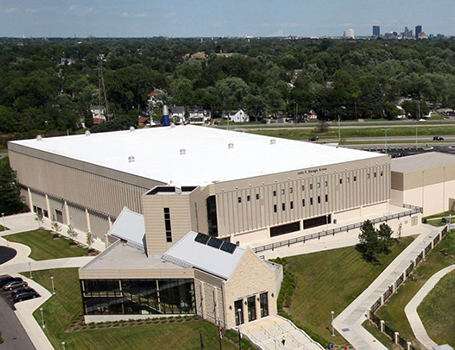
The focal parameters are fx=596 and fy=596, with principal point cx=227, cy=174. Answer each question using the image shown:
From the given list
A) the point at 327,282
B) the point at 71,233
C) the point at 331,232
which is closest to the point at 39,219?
the point at 71,233

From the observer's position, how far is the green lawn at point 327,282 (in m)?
52.3

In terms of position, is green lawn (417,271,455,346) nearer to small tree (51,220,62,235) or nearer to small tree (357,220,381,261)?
small tree (357,220,381,261)

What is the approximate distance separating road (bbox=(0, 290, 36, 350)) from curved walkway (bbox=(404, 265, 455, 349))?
31369 millimetres

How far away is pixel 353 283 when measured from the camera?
59.2m

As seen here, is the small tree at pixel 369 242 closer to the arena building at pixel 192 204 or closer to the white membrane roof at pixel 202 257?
the arena building at pixel 192 204

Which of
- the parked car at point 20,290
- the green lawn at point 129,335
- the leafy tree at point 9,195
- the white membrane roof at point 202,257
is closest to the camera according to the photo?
the green lawn at point 129,335

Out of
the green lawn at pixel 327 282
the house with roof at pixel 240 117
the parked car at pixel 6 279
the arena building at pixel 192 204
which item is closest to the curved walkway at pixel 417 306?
the green lawn at pixel 327 282

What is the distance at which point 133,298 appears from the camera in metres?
51.2

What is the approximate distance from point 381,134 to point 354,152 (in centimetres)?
6744

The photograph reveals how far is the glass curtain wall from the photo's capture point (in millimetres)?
50688

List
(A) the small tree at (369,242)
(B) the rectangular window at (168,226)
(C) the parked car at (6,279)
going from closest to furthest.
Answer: (B) the rectangular window at (168,226), (C) the parked car at (6,279), (A) the small tree at (369,242)

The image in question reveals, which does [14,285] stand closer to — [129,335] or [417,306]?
[129,335]

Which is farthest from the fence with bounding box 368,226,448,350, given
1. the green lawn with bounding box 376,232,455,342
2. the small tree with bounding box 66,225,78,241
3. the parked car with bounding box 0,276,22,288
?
the small tree with bounding box 66,225,78,241

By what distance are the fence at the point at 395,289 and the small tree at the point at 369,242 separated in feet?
12.9
